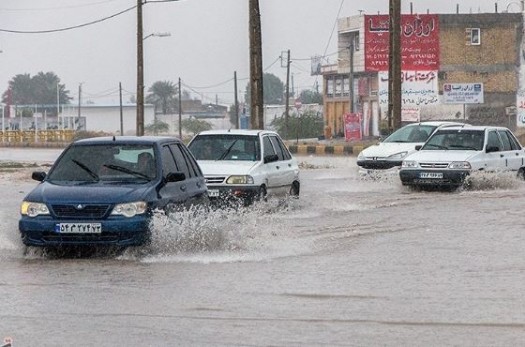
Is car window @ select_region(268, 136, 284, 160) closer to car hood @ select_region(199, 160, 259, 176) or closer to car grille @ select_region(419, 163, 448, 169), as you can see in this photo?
car hood @ select_region(199, 160, 259, 176)

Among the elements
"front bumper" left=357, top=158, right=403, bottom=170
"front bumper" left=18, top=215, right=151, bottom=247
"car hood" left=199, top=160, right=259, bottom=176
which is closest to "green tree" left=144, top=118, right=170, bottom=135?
"front bumper" left=357, top=158, right=403, bottom=170

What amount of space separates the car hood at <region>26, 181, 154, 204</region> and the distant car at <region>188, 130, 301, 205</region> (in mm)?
6142

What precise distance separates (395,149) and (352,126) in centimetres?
4216

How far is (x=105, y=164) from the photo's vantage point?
49.4 feet

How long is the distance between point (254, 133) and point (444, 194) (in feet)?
19.2

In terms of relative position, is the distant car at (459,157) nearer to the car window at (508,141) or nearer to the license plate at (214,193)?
the car window at (508,141)

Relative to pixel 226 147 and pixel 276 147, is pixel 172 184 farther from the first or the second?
pixel 276 147

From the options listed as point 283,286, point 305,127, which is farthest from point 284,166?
point 305,127

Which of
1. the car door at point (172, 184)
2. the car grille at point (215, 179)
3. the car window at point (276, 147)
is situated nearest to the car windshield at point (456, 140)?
the car window at point (276, 147)

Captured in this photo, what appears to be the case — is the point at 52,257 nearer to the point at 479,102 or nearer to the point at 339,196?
the point at 339,196

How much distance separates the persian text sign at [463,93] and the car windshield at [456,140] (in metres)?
48.1

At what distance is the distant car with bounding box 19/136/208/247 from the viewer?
1398cm

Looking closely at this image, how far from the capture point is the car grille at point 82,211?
14.0 meters

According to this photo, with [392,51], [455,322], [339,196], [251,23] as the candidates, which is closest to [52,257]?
[455,322]
